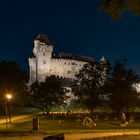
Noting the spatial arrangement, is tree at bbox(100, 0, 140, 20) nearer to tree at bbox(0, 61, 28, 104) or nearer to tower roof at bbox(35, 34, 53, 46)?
tree at bbox(0, 61, 28, 104)

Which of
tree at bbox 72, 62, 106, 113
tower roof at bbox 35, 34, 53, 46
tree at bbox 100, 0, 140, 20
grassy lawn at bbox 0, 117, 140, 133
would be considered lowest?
grassy lawn at bbox 0, 117, 140, 133

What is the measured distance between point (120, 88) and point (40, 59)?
92.9 meters

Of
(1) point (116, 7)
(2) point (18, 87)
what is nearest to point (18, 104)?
(2) point (18, 87)

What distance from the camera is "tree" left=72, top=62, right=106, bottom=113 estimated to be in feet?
261

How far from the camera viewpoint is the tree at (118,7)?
19000 mm

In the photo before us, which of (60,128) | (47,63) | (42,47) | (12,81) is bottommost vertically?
(60,128)

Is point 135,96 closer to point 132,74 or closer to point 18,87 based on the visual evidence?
point 132,74

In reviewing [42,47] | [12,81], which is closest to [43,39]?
[42,47]

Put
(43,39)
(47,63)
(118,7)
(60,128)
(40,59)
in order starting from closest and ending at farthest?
(118,7)
(60,128)
(47,63)
(40,59)
(43,39)

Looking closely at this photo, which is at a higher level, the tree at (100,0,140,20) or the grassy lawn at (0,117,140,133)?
the tree at (100,0,140,20)

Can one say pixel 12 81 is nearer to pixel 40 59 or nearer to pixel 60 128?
pixel 60 128

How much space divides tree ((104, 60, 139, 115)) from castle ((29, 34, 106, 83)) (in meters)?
81.4

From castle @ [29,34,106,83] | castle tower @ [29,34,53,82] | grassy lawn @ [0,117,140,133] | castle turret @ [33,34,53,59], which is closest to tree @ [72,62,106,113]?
grassy lawn @ [0,117,140,133]

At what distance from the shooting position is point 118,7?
19.4m
